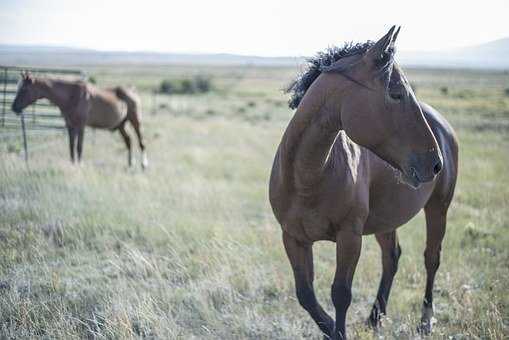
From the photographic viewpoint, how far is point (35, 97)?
32.1ft

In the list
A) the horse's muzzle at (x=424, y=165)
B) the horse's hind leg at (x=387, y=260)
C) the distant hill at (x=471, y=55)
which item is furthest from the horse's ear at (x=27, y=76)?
the horse's muzzle at (x=424, y=165)

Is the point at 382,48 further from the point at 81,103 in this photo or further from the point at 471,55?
the point at 81,103

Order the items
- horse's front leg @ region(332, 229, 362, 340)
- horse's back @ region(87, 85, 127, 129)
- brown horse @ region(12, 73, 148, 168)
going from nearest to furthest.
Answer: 1. horse's front leg @ region(332, 229, 362, 340)
2. brown horse @ region(12, 73, 148, 168)
3. horse's back @ region(87, 85, 127, 129)

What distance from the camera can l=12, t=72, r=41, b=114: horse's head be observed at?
938 centimetres

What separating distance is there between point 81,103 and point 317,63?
8.94 meters

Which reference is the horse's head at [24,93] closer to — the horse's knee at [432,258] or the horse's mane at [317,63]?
the horse's mane at [317,63]

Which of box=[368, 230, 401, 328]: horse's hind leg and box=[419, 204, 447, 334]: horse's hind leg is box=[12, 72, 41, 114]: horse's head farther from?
box=[419, 204, 447, 334]: horse's hind leg

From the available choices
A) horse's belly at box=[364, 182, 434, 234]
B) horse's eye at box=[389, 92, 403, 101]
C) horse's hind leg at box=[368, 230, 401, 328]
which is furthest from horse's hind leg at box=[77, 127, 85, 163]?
horse's eye at box=[389, 92, 403, 101]

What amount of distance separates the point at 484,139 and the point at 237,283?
16.4 meters

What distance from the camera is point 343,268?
3021mm

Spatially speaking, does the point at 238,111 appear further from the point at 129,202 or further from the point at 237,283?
the point at 237,283

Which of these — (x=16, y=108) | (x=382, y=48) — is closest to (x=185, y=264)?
(x=382, y=48)

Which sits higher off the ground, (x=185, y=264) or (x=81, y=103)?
(x=81, y=103)

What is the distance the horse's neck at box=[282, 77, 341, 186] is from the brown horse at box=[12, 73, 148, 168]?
811cm
